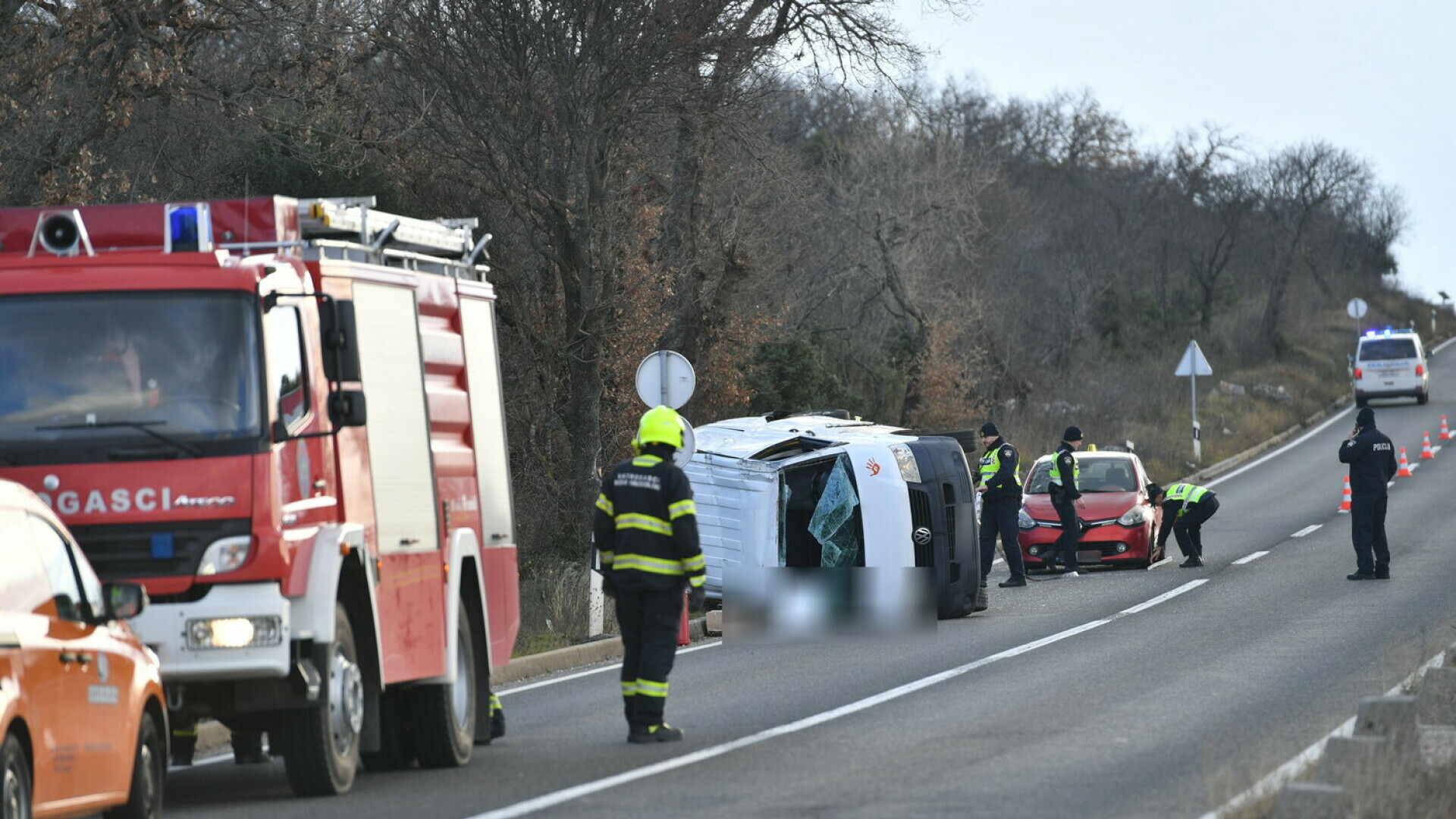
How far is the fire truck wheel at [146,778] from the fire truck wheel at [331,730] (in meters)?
0.78

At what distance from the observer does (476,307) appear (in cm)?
1203

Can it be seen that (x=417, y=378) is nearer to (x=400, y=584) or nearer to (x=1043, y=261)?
(x=400, y=584)

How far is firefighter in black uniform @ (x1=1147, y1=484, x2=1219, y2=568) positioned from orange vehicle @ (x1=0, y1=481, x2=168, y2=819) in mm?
17729

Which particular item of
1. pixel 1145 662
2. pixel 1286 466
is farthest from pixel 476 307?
pixel 1286 466

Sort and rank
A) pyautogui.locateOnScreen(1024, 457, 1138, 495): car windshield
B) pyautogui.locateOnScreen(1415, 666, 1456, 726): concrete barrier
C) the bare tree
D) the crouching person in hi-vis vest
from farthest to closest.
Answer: the bare tree
pyautogui.locateOnScreen(1024, 457, 1138, 495): car windshield
the crouching person in hi-vis vest
pyautogui.locateOnScreen(1415, 666, 1456, 726): concrete barrier

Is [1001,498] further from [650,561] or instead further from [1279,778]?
[1279,778]

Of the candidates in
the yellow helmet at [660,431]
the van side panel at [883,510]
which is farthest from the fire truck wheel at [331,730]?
the van side panel at [883,510]

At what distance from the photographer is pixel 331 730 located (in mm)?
9414

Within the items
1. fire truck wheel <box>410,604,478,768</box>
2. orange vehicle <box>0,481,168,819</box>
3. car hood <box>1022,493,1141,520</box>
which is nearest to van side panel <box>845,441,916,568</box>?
fire truck wheel <box>410,604,478,768</box>

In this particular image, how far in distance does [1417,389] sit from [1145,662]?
44226 mm

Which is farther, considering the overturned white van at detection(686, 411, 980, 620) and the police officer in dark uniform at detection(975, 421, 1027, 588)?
the police officer in dark uniform at detection(975, 421, 1027, 588)

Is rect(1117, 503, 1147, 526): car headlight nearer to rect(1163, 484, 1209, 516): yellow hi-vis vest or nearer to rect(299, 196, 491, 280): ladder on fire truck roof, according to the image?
rect(1163, 484, 1209, 516): yellow hi-vis vest

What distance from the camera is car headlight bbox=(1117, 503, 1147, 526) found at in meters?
24.6

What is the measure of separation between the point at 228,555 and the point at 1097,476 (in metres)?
18.5
